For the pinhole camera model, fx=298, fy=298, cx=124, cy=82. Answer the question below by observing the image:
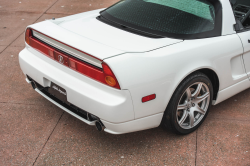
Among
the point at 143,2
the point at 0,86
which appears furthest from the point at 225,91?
the point at 0,86

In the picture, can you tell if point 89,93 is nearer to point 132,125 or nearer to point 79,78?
point 79,78

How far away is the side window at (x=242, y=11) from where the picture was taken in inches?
142

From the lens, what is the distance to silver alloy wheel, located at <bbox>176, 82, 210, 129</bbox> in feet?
9.91

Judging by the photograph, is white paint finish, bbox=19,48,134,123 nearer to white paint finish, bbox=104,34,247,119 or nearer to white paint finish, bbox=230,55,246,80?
white paint finish, bbox=104,34,247,119

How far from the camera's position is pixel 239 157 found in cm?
294

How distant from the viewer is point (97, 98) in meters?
2.52

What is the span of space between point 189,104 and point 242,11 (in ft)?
6.29

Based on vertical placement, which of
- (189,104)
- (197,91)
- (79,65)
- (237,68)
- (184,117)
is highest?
(79,65)

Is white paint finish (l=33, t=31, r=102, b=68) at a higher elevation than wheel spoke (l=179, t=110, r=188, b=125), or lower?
higher

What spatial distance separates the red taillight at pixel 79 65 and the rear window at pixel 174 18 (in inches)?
29.3

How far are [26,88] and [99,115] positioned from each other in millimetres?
1940

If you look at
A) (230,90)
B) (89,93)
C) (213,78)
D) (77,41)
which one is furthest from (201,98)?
(77,41)

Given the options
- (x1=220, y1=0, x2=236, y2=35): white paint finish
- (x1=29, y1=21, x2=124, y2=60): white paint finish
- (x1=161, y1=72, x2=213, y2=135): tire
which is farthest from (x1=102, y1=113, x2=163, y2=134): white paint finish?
(x1=220, y1=0, x2=236, y2=35): white paint finish

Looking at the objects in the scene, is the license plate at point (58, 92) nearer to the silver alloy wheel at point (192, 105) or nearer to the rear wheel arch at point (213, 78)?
the silver alloy wheel at point (192, 105)
